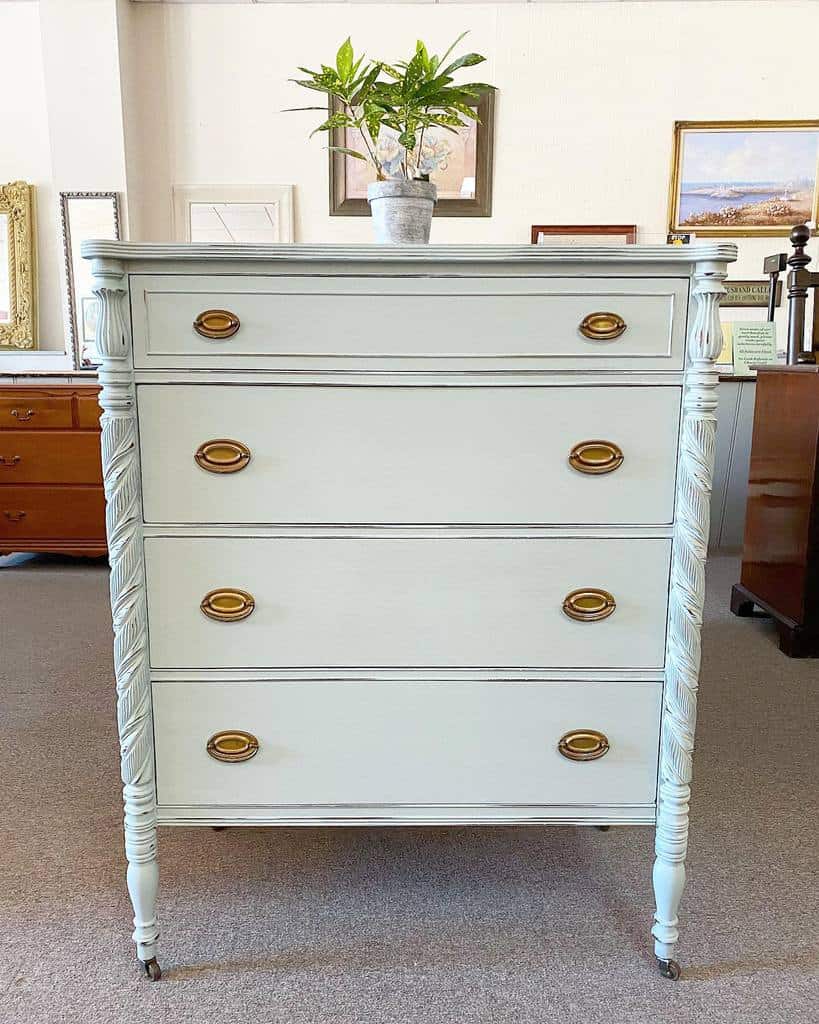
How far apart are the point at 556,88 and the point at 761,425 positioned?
2.35 m

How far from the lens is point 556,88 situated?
169 inches

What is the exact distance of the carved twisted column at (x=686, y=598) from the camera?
1.19 m

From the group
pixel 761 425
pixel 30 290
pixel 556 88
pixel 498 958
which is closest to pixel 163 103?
pixel 30 290

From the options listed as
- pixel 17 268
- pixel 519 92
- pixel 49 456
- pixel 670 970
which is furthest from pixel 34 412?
pixel 670 970

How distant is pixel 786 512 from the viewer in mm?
2957

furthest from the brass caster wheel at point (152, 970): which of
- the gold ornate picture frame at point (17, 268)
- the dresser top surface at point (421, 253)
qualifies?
the gold ornate picture frame at point (17, 268)

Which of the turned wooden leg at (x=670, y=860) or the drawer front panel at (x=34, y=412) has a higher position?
the drawer front panel at (x=34, y=412)

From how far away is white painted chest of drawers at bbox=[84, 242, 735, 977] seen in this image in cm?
119

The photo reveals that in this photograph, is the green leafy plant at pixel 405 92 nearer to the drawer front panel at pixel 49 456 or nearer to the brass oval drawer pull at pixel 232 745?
the brass oval drawer pull at pixel 232 745

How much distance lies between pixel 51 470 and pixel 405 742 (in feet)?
10.4

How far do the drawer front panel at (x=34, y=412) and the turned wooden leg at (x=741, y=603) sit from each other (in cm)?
322

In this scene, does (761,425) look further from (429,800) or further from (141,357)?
(141,357)

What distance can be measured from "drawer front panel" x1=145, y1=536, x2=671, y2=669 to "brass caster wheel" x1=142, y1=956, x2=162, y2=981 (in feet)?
1.69

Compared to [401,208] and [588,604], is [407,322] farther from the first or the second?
[588,604]
